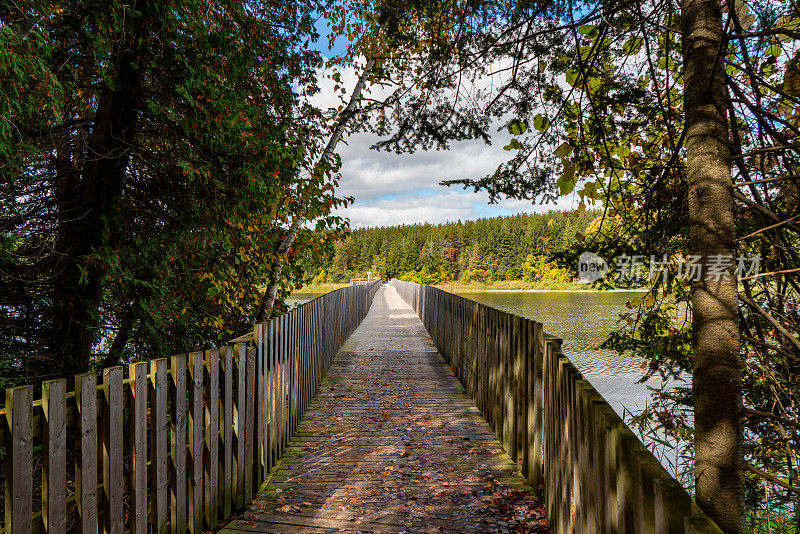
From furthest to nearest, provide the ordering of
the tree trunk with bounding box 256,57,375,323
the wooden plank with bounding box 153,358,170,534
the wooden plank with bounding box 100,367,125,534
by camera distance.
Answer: the tree trunk with bounding box 256,57,375,323 → the wooden plank with bounding box 153,358,170,534 → the wooden plank with bounding box 100,367,125,534

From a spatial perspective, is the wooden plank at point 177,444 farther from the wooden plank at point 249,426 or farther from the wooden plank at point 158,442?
the wooden plank at point 249,426

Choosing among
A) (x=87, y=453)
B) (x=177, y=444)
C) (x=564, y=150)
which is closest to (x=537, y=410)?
(x=564, y=150)

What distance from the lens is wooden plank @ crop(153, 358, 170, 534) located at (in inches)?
97.2

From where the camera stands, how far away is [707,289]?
2268 mm

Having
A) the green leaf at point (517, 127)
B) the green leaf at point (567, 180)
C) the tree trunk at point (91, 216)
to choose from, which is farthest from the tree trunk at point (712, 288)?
the tree trunk at point (91, 216)

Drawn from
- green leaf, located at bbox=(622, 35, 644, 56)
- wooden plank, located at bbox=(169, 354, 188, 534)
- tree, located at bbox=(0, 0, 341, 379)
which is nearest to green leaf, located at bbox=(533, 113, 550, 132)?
green leaf, located at bbox=(622, 35, 644, 56)

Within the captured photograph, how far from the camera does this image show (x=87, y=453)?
6.61 feet

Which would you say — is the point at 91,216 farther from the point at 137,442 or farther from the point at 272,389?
the point at 137,442

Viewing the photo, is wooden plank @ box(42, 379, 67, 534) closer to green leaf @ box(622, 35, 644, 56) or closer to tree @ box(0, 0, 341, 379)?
tree @ box(0, 0, 341, 379)

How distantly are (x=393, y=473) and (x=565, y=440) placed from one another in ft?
5.82

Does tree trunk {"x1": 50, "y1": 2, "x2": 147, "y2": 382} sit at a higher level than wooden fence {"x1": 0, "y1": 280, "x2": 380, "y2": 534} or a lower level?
higher

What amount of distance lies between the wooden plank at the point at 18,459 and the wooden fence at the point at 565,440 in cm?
221

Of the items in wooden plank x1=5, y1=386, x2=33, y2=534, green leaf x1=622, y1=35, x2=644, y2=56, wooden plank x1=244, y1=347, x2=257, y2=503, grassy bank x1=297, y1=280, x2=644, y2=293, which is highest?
green leaf x1=622, y1=35, x2=644, y2=56

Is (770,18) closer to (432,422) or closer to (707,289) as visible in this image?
(707,289)
